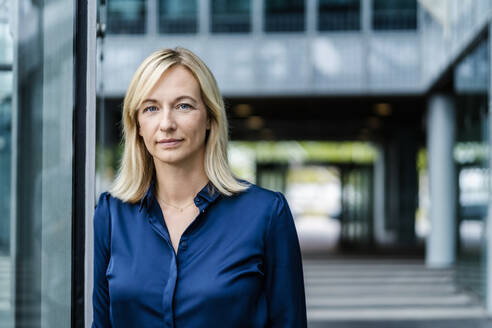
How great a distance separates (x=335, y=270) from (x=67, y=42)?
1022 cm

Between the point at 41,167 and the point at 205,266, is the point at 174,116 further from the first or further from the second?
the point at 41,167

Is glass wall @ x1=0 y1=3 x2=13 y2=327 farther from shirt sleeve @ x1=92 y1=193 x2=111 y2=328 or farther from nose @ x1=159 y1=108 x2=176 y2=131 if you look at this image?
nose @ x1=159 y1=108 x2=176 y2=131

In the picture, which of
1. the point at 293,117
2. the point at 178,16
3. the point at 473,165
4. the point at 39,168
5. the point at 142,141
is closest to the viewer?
the point at 142,141

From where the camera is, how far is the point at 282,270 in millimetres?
1615

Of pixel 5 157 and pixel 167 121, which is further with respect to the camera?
pixel 5 157

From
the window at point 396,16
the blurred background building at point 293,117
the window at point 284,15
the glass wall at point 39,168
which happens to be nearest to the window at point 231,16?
the blurred background building at point 293,117

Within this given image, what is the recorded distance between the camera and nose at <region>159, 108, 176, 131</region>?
158cm

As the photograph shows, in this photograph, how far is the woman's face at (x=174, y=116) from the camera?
5.24ft

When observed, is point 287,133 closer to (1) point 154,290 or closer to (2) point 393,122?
(2) point 393,122

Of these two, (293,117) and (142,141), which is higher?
(293,117)

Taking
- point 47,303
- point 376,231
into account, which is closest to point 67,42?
point 47,303

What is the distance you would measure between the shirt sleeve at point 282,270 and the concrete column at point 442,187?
36.4 feet

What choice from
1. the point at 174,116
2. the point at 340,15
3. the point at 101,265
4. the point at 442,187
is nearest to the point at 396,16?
the point at 340,15

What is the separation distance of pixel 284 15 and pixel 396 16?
2326mm
